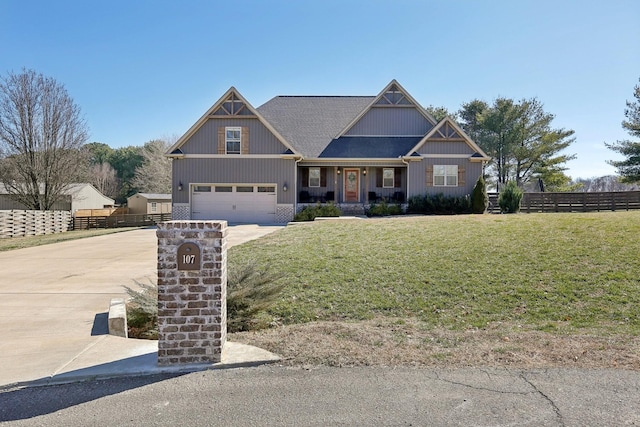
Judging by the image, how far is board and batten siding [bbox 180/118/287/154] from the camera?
2117 cm

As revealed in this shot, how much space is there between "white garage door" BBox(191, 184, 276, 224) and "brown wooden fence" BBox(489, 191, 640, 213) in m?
12.6

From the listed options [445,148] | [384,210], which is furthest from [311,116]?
[445,148]

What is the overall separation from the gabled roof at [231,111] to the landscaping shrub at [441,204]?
23.9 feet

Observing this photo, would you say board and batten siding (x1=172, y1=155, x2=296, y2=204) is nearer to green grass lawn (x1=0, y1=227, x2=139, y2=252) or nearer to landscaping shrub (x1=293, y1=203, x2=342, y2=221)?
landscaping shrub (x1=293, y1=203, x2=342, y2=221)

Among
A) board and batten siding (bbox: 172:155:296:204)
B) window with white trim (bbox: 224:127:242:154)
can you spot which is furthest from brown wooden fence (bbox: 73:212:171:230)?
window with white trim (bbox: 224:127:242:154)

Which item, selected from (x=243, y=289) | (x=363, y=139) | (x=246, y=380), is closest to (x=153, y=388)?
(x=246, y=380)

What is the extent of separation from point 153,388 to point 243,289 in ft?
7.02

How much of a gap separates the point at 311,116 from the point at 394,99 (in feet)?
18.3

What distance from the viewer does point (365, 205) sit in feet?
71.9

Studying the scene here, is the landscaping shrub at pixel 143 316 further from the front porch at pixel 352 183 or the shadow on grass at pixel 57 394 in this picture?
the front porch at pixel 352 183

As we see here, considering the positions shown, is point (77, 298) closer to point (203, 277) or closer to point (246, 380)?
point (203, 277)

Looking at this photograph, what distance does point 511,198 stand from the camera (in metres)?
20.1

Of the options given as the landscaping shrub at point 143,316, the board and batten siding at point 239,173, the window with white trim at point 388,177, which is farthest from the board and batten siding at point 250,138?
the landscaping shrub at point 143,316

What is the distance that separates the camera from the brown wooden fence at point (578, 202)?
22.2 meters
